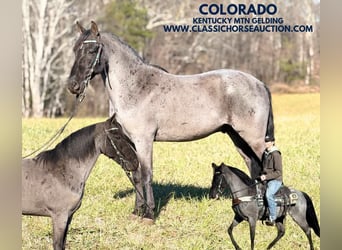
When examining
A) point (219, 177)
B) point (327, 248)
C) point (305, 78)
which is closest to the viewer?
point (219, 177)

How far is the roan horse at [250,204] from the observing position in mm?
4398

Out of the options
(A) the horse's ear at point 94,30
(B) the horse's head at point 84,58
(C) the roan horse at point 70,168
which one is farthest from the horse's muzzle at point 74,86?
(C) the roan horse at point 70,168

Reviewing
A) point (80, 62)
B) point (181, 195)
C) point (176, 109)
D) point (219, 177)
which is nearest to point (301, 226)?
point (219, 177)

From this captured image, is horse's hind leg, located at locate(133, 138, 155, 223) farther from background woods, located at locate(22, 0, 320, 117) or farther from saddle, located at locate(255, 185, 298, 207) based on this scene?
saddle, located at locate(255, 185, 298, 207)

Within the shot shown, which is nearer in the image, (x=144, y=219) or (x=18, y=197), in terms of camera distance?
(x=18, y=197)

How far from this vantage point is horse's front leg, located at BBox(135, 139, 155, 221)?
188 inches

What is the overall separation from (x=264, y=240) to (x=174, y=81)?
1635 millimetres

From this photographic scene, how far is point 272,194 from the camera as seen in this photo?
446 centimetres

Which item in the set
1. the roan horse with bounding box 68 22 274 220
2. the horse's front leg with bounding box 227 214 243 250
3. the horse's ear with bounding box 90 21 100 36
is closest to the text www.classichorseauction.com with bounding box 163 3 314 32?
the roan horse with bounding box 68 22 274 220

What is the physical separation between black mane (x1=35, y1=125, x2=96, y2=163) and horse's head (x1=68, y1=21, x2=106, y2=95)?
59 centimetres

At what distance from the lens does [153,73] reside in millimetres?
4871

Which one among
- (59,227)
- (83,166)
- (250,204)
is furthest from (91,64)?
(250,204)

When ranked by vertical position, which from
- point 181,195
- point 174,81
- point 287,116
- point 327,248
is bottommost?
point 327,248

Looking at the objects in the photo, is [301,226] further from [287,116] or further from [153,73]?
[153,73]
